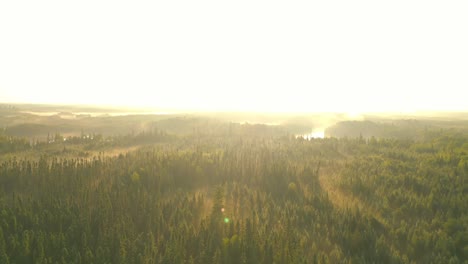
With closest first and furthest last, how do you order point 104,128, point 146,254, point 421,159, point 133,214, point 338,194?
point 146,254 < point 133,214 < point 338,194 < point 421,159 < point 104,128

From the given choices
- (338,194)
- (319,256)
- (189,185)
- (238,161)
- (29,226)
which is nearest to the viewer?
(319,256)

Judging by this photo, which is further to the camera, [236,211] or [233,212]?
[236,211]

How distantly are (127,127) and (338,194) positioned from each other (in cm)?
5081

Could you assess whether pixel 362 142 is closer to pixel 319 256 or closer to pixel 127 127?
pixel 319 256

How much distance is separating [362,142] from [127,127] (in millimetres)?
44821

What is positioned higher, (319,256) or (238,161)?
(238,161)

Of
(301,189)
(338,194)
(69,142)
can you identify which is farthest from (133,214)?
(69,142)

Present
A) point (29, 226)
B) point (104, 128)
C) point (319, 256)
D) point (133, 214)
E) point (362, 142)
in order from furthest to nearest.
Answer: point (104, 128), point (362, 142), point (133, 214), point (29, 226), point (319, 256)

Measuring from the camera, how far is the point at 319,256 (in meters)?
9.40

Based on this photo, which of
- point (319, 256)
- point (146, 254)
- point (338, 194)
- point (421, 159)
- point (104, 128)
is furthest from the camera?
point (104, 128)

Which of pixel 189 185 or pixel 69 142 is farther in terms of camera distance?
pixel 69 142

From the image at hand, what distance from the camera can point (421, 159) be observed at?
23.2 m

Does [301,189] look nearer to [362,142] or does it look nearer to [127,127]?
[362,142]

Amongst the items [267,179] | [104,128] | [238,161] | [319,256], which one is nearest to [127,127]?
[104,128]
